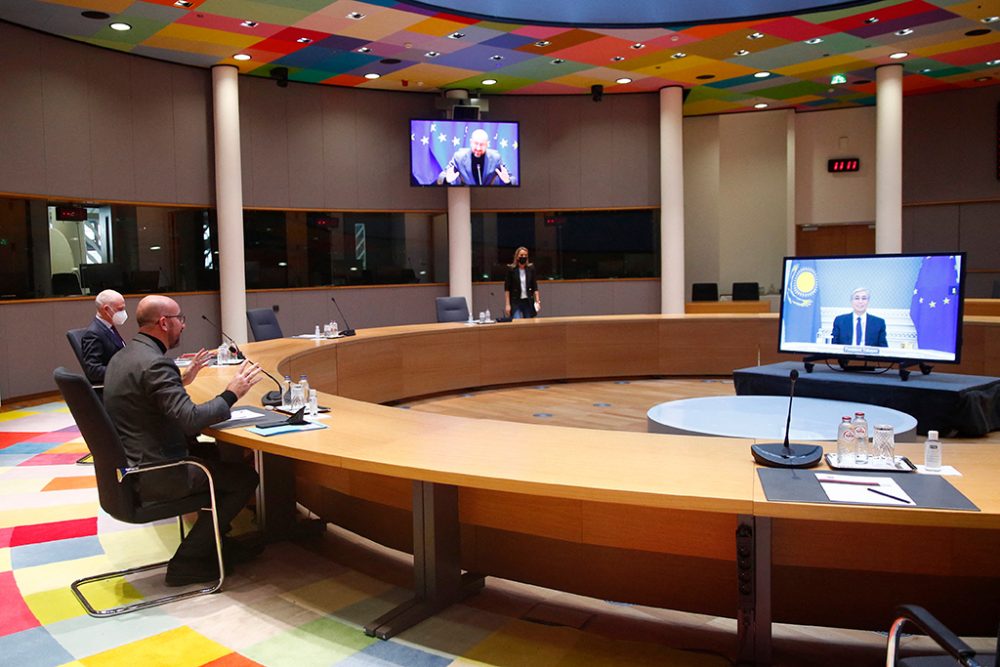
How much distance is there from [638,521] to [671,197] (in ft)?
32.0

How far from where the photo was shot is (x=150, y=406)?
3195mm

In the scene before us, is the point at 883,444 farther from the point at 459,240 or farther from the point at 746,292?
the point at 746,292

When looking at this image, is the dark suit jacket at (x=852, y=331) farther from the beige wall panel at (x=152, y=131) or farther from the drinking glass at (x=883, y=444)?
the beige wall panel at (x=152, y=131)

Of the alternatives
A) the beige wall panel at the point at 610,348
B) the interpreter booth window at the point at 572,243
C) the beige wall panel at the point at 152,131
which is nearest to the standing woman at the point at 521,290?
the beige wall panel at the point at 610,348

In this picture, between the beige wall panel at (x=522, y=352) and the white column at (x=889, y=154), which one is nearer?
the beige wall panel at (x=522, y=352)

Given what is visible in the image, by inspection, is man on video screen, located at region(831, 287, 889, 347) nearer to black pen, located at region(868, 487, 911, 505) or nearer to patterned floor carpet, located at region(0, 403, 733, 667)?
patterned floor carpet, located at region(0, 403, 733, 667)

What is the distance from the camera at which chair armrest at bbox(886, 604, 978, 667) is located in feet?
4.84

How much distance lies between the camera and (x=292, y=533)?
154 inches

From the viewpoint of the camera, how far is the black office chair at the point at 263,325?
7172 millimetres

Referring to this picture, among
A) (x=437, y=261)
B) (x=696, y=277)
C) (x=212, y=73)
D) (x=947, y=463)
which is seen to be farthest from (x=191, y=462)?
(x=696, y=277)

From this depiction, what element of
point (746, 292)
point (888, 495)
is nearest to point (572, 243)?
point (746, 292)

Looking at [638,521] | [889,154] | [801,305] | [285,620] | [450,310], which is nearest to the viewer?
[638,521]

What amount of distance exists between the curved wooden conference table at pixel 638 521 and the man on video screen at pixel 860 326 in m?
2.70

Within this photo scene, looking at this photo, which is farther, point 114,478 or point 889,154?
point 889,154
